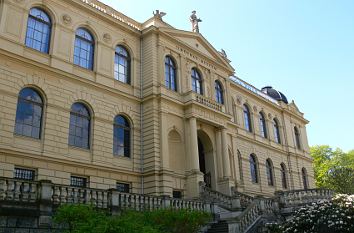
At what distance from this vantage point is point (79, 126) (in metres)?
22.6

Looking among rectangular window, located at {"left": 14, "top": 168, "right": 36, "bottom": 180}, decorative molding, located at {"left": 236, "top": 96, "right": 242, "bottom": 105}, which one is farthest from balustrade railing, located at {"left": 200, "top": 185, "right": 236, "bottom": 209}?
decorative molding, located at {"left": 236, "top": 96, "right": 242, "bottom": 105}

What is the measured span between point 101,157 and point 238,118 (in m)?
17.1

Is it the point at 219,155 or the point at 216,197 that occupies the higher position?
the point at 219,155

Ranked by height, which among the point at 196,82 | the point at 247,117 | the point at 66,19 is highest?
the point at 66,19

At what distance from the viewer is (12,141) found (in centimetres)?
1920

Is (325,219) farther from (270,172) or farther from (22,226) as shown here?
(270,172)

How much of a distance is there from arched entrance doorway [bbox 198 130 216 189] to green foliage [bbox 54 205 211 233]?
501 inches

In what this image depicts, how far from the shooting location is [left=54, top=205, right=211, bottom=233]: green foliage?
35.7 ft

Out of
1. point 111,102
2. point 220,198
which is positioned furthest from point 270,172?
point 111,102

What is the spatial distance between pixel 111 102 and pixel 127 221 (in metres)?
14.1

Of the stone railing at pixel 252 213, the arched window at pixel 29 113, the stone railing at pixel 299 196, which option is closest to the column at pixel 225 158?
the stone railing at pixel 299 196

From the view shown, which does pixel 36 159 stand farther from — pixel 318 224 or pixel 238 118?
pixel 238 118

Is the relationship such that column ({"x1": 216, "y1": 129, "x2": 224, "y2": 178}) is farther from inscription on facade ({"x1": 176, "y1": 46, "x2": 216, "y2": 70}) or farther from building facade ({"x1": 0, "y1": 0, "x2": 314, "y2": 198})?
inscription on facade ({"x1": 176, "y1": 46, "x2": 216, "y2": 70})

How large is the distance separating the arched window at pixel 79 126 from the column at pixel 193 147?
6886mm
